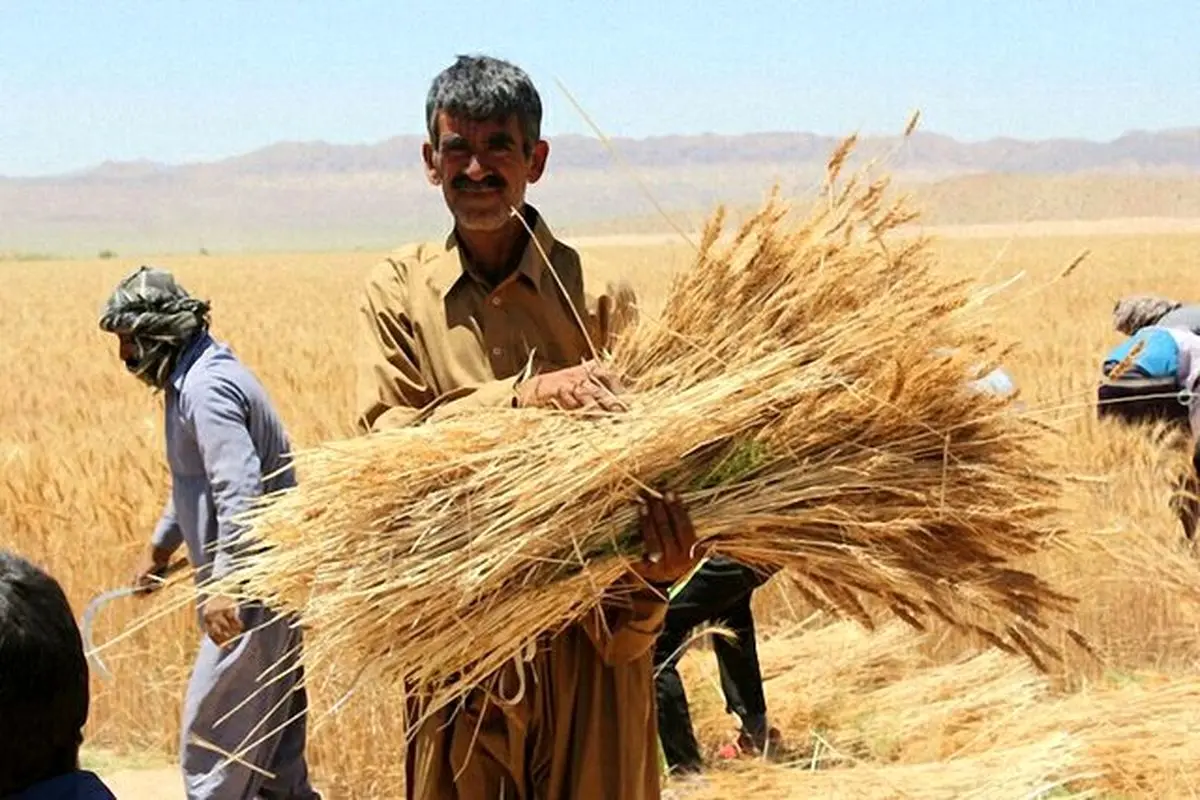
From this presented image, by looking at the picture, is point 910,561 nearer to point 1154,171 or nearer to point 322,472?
point 322,472

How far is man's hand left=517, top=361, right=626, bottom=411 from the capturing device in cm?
238

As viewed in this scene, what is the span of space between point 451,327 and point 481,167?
9.7 inches

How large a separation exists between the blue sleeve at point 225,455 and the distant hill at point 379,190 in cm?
9949

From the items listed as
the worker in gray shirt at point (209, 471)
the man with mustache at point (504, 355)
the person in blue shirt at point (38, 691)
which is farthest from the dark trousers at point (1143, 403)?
the person in blue shirt at point (38, 691)

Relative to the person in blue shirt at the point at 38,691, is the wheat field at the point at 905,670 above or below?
below

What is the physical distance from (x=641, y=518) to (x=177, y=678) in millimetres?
3043

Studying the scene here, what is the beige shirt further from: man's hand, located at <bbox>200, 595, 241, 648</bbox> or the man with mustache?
man's hand, located at <bbox>200, 595, 241, 648</bbox>

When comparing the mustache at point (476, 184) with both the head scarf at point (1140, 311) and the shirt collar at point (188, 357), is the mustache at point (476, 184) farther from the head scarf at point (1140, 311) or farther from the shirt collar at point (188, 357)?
the head scarf at point (1140, 311)

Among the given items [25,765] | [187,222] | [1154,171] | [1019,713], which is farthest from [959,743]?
[1154,171]

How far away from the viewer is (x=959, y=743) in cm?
441

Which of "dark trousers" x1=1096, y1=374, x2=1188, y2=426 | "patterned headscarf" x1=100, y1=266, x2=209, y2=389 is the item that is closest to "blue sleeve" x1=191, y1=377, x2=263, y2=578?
"patterned headscarf" x1=100, y1=266, x2=209, y2=389

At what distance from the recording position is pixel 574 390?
2.38m

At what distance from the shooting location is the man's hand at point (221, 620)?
142 inches

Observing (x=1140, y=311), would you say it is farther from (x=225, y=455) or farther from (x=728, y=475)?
(x=728, y=475)
